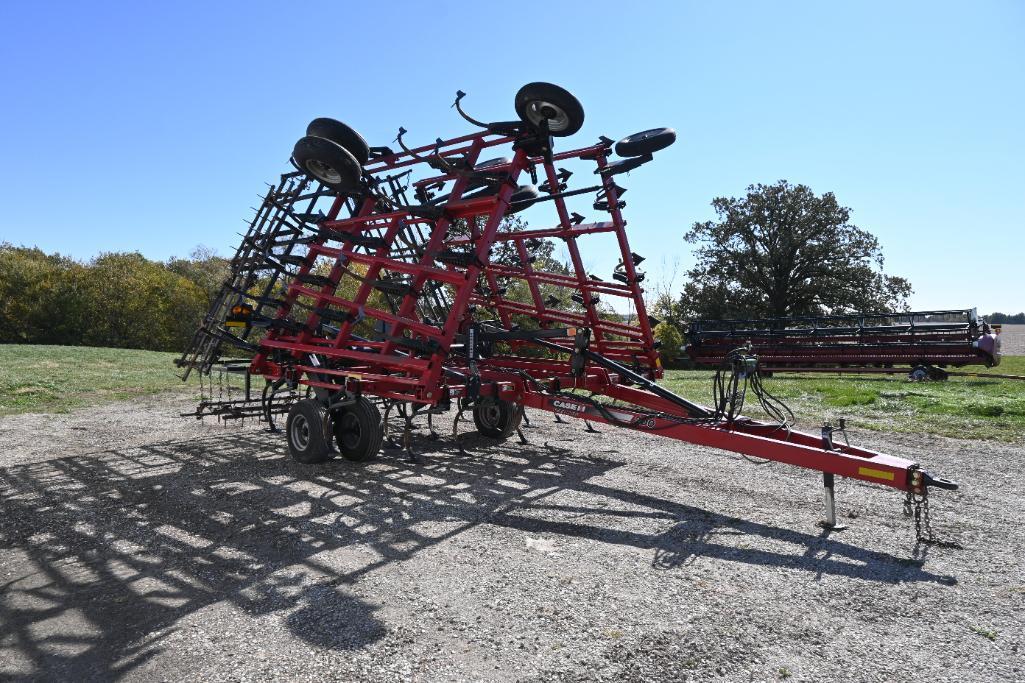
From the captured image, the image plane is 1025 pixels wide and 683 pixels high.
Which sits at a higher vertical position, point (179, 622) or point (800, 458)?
point (800, 458)

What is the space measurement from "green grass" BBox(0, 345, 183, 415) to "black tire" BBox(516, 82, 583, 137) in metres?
9.57

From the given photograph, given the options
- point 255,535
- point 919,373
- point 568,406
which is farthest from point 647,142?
point 919,373

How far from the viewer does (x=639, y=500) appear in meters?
5.54

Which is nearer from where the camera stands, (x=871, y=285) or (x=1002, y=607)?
(x=1002, y=607)

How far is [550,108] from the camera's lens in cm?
625

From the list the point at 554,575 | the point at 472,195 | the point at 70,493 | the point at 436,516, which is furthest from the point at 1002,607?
the point at 70,493

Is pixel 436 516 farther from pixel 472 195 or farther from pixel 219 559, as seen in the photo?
pixel 472 195

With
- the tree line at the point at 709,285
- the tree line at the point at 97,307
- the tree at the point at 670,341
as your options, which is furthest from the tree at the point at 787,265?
the tree line at the point at 97,307

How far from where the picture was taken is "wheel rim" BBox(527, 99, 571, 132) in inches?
246

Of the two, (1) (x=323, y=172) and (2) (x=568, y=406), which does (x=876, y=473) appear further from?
(1) (x=323, y=172)

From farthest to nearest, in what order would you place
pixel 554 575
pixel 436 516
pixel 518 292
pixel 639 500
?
pixel 518 292, pixel 639 500, pixel 436 516, pixel 554 575

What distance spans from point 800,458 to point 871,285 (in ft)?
93.7

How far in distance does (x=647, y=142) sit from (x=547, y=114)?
161cm

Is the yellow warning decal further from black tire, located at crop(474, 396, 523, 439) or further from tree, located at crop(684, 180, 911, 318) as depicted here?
tree, located at crop(684, 180, 911, 318)
